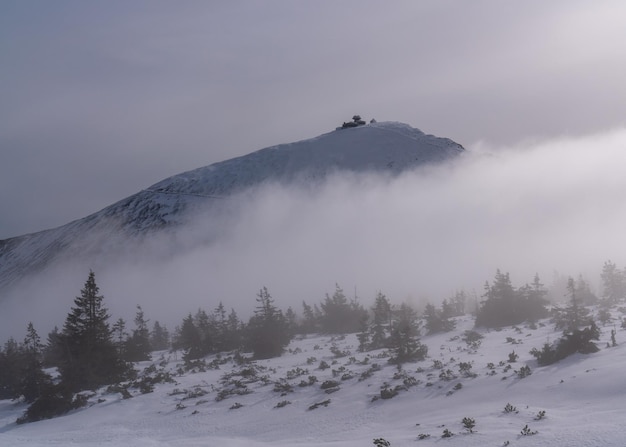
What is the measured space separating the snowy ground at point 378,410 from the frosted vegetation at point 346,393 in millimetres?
79

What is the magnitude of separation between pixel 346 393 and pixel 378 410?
350cm

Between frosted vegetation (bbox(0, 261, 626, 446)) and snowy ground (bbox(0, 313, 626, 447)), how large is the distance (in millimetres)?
79

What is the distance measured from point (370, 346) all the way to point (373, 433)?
2335 centimetres

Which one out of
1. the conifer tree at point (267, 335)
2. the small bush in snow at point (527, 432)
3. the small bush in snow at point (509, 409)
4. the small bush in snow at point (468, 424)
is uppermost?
the small bush in snow at point (527, 432)

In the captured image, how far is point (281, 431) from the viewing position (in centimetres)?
1880

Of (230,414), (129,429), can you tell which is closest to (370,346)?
(230,414)

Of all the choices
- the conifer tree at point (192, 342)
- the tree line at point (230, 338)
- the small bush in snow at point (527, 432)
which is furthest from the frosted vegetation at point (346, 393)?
the conifer tree at point (192, 342)

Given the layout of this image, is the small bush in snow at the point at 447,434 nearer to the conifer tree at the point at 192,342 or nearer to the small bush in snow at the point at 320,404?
the small bush in snow at the point at 320,404

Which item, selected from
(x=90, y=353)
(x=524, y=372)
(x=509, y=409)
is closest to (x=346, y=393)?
(x=524, y=372)

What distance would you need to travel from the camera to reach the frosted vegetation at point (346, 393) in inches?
588

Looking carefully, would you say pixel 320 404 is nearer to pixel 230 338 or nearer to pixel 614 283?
pixel 230 338

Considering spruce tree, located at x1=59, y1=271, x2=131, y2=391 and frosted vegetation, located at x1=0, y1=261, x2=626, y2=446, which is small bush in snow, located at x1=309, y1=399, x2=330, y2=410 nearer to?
frosted vegetation, located at x1=0, y1=261, x2=626, y2=446

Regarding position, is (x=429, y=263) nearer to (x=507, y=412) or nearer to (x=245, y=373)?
(x=245, y=373)

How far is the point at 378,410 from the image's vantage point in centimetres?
1964
